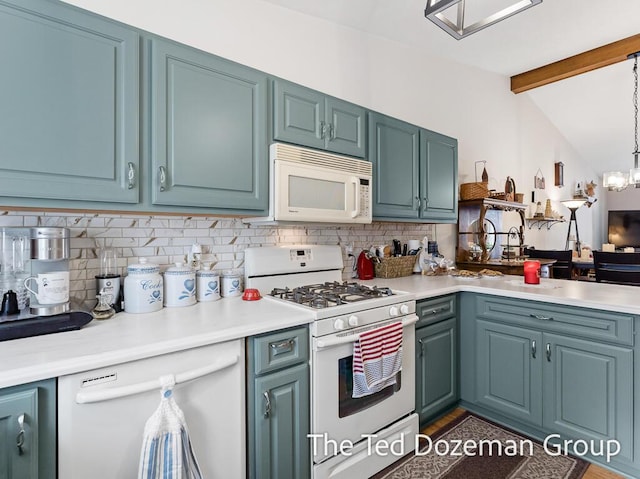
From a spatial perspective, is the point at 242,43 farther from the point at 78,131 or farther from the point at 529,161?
the point at 529,161

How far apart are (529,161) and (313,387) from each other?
479cm

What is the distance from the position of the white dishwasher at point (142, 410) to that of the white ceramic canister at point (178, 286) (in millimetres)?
517

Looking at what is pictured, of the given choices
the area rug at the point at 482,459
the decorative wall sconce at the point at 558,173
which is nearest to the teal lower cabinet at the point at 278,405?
the area rug at the point at 482,459

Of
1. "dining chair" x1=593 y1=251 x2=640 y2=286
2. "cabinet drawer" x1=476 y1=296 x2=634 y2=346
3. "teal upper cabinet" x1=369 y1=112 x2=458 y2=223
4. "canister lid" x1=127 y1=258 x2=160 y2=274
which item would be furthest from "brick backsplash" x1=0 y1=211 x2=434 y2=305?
"dining chair" x1=593 y1=251 x2=640 y2=286

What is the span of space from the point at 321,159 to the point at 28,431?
5.41 ft

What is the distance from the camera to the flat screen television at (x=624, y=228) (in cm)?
721

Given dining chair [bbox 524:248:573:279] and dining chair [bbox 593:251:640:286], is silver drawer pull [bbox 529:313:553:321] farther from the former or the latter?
dining chair [bbox 524:248:573:279]

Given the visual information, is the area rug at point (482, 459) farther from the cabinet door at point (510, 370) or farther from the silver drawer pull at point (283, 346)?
the silver drawer pull at point (283, 346)

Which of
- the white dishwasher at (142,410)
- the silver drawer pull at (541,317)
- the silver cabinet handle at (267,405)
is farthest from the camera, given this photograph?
the silver drawer pull at (541,317)

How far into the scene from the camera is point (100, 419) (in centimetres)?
105

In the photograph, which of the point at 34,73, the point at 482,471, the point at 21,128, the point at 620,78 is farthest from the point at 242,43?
the point at 620,78

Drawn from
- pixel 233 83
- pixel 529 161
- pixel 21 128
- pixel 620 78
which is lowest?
pixel 21 128

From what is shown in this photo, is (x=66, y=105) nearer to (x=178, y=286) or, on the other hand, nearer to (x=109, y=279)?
(x=109, y=279)

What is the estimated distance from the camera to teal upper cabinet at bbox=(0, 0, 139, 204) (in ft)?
3.82
